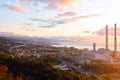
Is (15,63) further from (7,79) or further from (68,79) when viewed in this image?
(7,79)

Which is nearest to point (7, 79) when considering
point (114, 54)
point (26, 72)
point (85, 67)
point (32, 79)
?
point (32, 79)

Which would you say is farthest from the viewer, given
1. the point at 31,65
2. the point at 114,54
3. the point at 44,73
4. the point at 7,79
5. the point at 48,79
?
the point at 114,54

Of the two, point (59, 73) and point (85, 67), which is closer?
point (59, 73)

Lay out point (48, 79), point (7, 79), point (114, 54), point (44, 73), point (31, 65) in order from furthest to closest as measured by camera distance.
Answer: point (114, 54) → point (31, 65) → point (44, 73) → point (48, 79) → point (7, 79)

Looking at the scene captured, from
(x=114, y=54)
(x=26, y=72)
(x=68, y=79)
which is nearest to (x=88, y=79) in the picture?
(x=68, y=79)

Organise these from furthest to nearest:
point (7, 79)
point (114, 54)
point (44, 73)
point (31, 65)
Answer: point (114, 54) < point (31, 65) < point (44, 73) < point (7, 79)

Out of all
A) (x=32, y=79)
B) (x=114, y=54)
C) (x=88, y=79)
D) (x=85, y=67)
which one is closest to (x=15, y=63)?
(x=32, y=79)

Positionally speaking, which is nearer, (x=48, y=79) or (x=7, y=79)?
(x=7, y=79)

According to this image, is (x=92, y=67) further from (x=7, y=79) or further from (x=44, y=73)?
(x=7, y=79)
